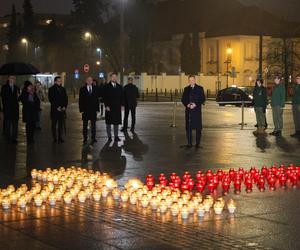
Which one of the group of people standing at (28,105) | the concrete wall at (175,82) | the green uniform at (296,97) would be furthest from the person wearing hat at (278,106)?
the concrete wall at (175,82)

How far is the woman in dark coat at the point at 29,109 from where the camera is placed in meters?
19.4

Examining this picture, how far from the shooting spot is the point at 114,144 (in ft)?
61.5

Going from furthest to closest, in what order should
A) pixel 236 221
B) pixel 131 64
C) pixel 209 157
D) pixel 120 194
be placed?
1. pixel 131 64
2. pixel 209 157
3. pixel 120 194
4. pixel 236 221

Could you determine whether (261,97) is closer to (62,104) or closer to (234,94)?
(62,104)

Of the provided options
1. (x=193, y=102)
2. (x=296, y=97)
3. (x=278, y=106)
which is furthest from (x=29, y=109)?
(x=296, y=97)

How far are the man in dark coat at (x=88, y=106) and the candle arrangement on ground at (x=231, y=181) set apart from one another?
745cm

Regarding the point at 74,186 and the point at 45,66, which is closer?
the point at 74,186

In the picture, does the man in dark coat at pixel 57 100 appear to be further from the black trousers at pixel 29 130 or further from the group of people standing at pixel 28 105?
the black trousers at pixel 29 130

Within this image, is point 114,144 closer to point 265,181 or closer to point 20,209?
point 265,181

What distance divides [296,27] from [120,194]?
2847 inches

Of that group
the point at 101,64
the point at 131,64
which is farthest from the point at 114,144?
the point at 101,64

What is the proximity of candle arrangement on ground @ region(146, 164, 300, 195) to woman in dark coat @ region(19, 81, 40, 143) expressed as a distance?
8084mm

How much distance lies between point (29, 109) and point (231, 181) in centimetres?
924

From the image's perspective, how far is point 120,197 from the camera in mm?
10062
